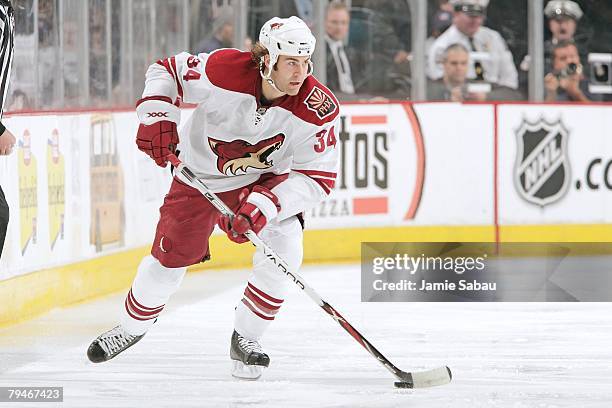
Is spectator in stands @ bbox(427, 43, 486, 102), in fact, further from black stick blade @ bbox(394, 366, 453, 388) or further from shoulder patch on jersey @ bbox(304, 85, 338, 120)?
black stick blade @ bbox(394, 366, 453, 388)

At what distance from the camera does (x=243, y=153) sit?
4.00 meters

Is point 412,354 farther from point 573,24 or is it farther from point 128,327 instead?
point 573,24

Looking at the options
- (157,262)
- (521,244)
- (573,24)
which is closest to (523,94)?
(573,24)

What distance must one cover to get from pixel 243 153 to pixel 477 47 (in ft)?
13.9

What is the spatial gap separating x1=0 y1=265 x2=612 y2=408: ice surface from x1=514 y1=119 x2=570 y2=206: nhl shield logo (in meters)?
1.70

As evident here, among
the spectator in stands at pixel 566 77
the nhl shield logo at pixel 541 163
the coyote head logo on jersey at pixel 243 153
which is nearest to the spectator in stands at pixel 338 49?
the nhl shield logo at pixel 541 163

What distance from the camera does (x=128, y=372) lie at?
406 cm

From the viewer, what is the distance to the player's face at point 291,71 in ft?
12.3

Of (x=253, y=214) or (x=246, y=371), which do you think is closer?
(x=253, y=214)

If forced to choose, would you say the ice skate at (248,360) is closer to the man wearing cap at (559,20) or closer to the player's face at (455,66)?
the player's face at (455,66)

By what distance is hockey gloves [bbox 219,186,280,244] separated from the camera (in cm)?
375

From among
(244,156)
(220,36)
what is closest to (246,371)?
(244,156)

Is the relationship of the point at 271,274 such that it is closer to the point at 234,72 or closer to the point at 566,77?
the point at 234,72

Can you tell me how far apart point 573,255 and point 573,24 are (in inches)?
58.2
